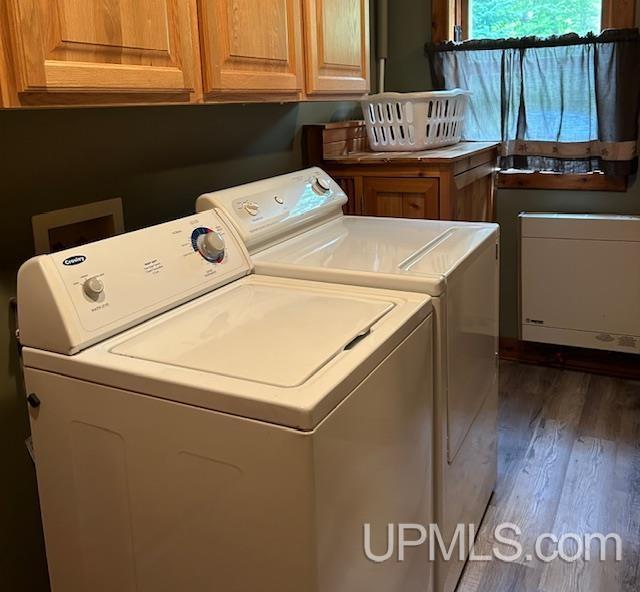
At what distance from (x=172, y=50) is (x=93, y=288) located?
521 mm

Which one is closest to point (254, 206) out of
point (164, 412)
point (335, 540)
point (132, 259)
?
point (132, 259)

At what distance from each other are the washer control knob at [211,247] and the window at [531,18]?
2.13 metres

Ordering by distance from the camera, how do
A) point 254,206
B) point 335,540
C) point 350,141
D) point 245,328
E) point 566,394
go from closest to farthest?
1. point 335,540
2. point 245,328
3. point 254,206
4. point 350,141
5. point 566,394

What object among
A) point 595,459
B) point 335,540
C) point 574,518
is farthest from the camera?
point 595,459

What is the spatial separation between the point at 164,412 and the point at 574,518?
1.62 m

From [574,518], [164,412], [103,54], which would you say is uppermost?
[103,54]

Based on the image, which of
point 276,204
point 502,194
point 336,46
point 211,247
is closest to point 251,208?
point 276,204

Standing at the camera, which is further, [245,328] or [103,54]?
[245,328]

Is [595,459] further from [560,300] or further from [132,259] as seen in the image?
[132,259]

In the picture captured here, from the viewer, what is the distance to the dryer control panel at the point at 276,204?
72.0 inches

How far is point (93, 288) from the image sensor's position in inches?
53.2

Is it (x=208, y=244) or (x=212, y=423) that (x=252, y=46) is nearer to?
(x=208, y=244)

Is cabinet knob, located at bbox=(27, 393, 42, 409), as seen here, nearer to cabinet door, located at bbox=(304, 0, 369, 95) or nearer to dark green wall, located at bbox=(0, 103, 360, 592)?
dark green wall, located at bbox=(0, 103, 360, 592)

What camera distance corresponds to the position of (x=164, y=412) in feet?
3.88
